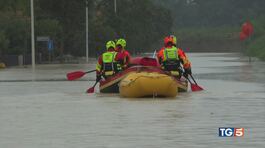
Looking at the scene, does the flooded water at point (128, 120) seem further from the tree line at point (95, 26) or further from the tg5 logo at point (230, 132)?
the tree line at point (95, 26)

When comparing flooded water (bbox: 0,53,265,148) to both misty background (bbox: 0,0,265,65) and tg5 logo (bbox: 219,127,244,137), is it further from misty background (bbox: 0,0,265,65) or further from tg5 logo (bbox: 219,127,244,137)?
misty background (bbox: 0,0,265,65)

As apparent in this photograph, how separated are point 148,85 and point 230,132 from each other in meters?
9.36

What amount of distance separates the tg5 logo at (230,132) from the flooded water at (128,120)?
12 cm

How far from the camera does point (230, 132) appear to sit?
15.1 m

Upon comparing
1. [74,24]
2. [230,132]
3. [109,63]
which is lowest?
[230,132]

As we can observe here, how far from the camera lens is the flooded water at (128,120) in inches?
560

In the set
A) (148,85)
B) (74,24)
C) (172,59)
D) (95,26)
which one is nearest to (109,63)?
(172,59)

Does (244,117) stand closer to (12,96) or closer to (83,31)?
(12,96)

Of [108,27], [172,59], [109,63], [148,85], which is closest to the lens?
[148,85]

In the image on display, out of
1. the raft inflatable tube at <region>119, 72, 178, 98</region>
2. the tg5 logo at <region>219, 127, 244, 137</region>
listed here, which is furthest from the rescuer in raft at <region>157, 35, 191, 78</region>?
the tg5 logo at <region>219, 127, 244, 137</region>

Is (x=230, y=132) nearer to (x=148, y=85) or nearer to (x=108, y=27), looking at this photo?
(x=148, y=85)

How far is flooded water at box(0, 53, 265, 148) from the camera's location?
46.7 feet

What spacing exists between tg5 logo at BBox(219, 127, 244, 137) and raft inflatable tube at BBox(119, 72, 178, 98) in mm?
8274

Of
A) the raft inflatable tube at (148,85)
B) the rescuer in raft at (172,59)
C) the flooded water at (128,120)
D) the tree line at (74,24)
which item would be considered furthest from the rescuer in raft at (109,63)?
the tree line at (74,24)
